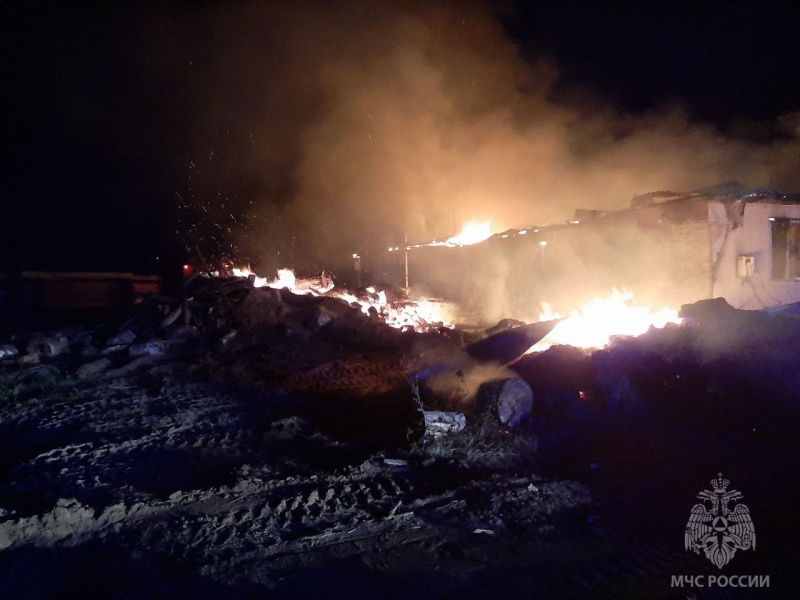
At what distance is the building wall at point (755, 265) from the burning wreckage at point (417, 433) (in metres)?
0.04

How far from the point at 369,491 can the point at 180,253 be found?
26350 millimetres

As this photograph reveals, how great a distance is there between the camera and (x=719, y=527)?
3.86m

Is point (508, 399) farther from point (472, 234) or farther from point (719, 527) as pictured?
point (472, 234)

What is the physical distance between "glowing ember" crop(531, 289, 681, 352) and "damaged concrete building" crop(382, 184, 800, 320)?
78cm

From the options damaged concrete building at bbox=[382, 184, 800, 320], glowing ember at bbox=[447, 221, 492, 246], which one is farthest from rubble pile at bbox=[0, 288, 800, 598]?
glowing ember at bbox=[447, 221, 492, 246]

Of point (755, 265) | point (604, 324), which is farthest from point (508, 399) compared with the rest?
point (755, 265)

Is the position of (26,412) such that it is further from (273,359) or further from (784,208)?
(784,208)

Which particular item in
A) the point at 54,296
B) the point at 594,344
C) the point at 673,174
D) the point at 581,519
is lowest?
the point at 581,519

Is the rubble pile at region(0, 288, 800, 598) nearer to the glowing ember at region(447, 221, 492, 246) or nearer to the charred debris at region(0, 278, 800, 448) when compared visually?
the charred debris at region(0, 278, 800, 448)

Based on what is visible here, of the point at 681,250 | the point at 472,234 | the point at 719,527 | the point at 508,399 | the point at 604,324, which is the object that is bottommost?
the point at 719,527

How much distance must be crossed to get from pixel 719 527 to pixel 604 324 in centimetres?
592

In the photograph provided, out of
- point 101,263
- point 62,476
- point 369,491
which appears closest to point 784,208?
point 369,491

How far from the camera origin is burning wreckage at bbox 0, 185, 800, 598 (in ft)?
11.2

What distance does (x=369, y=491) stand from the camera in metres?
4.38
